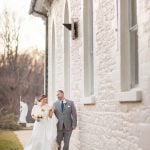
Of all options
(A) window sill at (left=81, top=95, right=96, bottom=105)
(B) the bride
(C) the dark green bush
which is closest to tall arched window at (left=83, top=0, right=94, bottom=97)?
(A) window sill at (left=81, top=95, right=96, bottom=105)

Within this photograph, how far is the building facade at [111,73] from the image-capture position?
10023mm

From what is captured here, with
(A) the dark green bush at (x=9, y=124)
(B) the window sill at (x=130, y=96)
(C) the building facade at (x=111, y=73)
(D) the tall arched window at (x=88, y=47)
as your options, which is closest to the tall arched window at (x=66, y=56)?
(C) the building facade at (x=111, y=73)

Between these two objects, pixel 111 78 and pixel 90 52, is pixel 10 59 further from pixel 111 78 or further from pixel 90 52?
pixel 111 78

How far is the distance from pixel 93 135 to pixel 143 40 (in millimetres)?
5473

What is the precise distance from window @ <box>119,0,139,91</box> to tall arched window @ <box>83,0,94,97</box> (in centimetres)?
449

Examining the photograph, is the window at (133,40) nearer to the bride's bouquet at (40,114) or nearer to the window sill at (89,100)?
the window sill at (89,100)

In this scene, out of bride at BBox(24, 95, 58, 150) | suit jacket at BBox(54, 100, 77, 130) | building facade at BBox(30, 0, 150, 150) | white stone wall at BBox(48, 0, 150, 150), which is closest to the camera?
white stone wall at BBox(48, 0, 150, 150)

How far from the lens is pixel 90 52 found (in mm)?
16328

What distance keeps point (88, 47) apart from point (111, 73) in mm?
3915

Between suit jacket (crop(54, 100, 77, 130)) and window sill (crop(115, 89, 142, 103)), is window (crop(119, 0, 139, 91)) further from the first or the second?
suit jacket (crop(54, 100, 77, 130))

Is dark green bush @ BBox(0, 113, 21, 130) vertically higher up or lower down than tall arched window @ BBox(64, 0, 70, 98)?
lower down

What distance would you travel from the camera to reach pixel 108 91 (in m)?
12.9

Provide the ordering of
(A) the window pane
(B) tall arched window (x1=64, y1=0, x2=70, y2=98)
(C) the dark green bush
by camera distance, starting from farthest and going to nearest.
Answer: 1. (C) the dark green bush
2. (B) tall arched window (x1=64, y1=0, x2=70, y2=98)
3. (A) the window pane

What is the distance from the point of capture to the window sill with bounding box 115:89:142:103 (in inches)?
396
